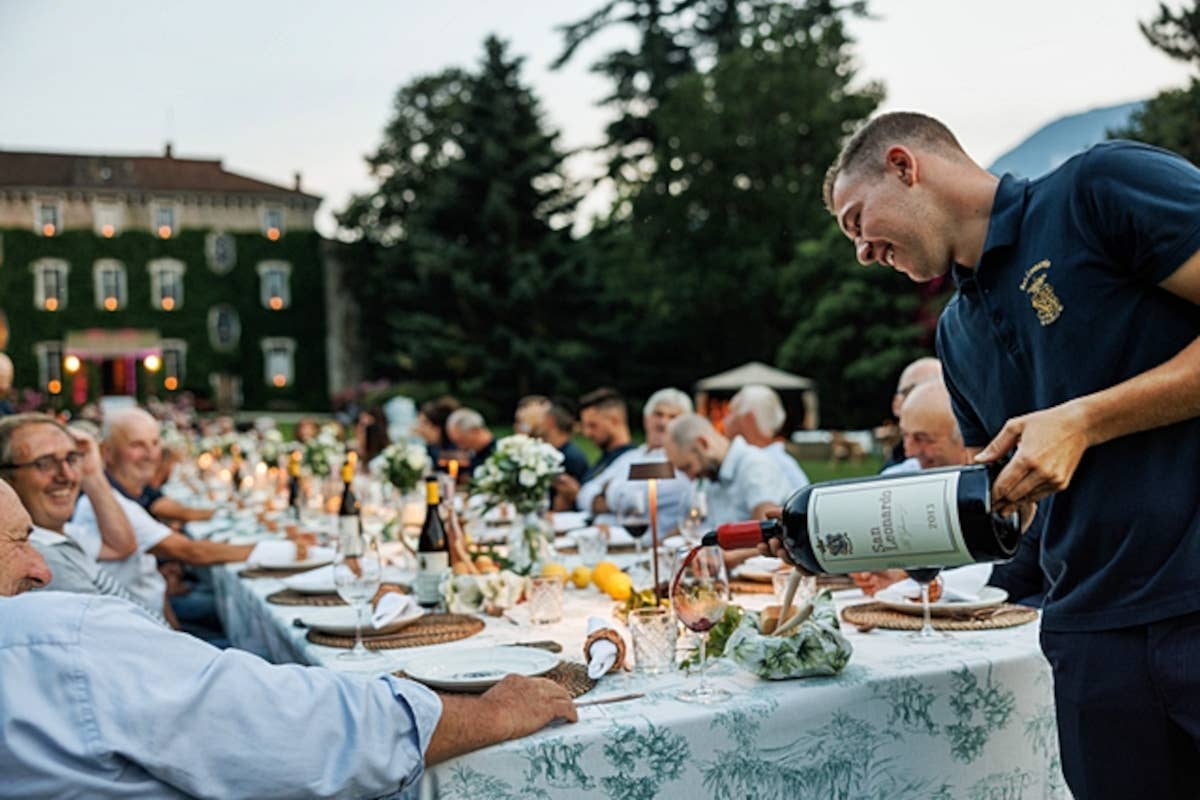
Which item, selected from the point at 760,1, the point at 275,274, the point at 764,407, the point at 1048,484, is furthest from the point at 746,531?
the point at 275,274

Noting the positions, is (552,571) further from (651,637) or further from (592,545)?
(651,637)

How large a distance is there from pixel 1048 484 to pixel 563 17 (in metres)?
26.8

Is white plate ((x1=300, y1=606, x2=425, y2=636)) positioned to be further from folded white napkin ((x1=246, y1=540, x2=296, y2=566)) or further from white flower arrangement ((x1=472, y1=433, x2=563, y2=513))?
folded white napkin ((x1=246, y1=540, x2=296, y2=566))

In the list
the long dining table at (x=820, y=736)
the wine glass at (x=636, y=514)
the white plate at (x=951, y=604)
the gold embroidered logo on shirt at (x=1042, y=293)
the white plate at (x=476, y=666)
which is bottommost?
the long dining table at (x=820, y=736)

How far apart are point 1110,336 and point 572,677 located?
1113 millimetres

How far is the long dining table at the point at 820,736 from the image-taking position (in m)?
1.81

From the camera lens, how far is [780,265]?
27797mm

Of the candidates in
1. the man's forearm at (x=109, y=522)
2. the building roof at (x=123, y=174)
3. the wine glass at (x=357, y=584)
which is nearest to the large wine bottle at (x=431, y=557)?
the wine glass at (x=357, y=584)

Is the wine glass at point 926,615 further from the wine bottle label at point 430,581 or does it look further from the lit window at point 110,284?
the lit window at point 110,284

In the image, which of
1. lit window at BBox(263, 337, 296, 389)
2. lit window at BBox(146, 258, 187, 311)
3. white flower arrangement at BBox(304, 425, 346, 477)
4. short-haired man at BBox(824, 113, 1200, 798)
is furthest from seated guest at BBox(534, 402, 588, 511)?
lit window at BBox(146, 258, 187, 311)

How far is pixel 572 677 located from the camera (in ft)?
6.98

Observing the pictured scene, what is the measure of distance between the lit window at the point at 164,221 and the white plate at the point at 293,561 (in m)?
34.7

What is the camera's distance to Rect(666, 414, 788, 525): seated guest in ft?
14.6

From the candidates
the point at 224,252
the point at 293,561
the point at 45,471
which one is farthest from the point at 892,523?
the point at 224,252
